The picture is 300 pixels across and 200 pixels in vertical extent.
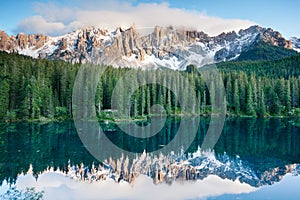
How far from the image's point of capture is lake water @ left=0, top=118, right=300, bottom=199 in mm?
16859

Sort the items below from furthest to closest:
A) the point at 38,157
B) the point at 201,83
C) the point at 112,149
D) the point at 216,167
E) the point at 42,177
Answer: the point at 201,83, the point at 112,149, the point at 38,157, the point at 216,167, the point at 42,177

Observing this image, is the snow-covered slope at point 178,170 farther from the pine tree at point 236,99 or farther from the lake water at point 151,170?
the pine tree at point 236,99

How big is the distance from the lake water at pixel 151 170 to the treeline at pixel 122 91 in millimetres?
28578

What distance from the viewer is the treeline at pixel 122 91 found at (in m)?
60.2

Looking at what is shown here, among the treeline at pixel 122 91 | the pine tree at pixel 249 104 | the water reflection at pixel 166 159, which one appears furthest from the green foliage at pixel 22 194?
the pine tree at pixel 249 104

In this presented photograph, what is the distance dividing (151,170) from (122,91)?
148 feet

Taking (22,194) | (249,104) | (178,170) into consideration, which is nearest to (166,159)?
(178,170)

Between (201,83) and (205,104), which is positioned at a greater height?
(201,83)

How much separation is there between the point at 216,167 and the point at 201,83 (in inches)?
2788

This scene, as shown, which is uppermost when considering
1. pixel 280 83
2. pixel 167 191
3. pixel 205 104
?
pixel 280 83

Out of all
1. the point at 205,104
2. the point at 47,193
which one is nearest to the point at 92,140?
the point at 47,193

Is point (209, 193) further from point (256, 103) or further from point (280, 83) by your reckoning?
point (280, 83)

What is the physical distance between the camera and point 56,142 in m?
33.2

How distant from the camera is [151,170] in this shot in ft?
70.9
